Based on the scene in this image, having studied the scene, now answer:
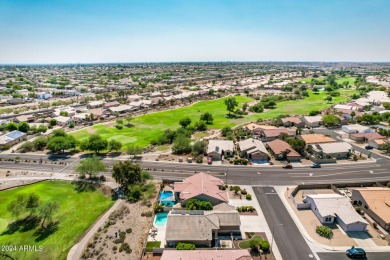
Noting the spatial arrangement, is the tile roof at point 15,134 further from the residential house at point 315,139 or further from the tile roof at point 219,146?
the residential house at point 315,139

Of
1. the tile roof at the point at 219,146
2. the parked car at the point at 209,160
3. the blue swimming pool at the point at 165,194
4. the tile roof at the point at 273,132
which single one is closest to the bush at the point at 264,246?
the blue swimming pool at the point at 165,194

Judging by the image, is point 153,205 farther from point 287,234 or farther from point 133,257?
point 287,234

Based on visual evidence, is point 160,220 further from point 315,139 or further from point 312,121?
point 312,121

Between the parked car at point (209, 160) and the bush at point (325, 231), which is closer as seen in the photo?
the bush at point (325, 231)

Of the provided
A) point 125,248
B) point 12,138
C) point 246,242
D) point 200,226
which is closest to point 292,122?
point 246,242

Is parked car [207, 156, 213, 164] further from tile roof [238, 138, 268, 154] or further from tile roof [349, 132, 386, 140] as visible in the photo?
tile roof [349, 132, 386, 140]

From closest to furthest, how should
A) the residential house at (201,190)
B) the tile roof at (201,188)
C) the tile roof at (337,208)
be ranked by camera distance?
1. the tile roof at (337,208)
2. the residential house at (201,190)
3. the tile roof at (201,188)

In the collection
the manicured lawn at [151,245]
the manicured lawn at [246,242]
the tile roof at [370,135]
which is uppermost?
the tile roof at [370,135]
